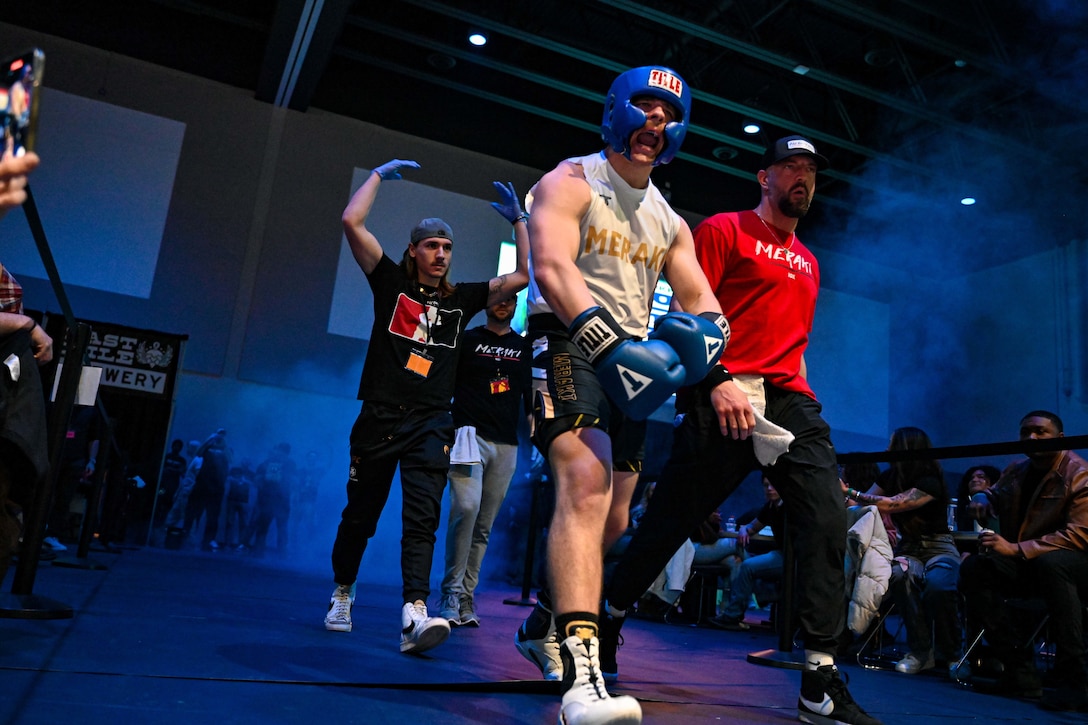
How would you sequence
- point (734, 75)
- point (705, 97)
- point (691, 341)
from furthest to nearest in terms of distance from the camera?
1. point (734, 75)
2. point (705, 97)
3. point (691, 341)

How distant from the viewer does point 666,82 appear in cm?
225

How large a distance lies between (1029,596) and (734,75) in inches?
369

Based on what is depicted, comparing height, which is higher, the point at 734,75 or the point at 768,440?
the point at 734,75

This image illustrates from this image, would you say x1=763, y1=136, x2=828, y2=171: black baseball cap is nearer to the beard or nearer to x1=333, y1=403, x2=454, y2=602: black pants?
the beard

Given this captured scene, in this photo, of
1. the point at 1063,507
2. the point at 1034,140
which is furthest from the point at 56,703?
the point at 1034,140

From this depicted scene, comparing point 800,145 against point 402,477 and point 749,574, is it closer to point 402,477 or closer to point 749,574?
point 402,477

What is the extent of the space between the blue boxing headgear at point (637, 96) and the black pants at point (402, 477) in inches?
50.8

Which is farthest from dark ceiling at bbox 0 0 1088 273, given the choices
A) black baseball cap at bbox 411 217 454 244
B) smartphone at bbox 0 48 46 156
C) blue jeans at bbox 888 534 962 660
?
smartphone at bbox 0 48 46 156

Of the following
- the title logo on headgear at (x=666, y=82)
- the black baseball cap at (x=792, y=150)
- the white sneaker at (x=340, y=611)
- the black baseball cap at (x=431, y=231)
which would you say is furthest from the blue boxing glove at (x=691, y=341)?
the white sneaker at (x=340, y=611)

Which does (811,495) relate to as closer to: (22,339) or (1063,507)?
(1063,507)

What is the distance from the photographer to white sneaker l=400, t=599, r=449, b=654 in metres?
2.49

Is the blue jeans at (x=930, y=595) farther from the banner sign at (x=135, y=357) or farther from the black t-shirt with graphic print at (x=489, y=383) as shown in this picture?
the banner sign at (x=135, y=357)

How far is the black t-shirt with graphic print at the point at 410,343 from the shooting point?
3.06 metres

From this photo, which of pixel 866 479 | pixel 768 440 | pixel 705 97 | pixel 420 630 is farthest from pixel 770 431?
pixel 705 97
